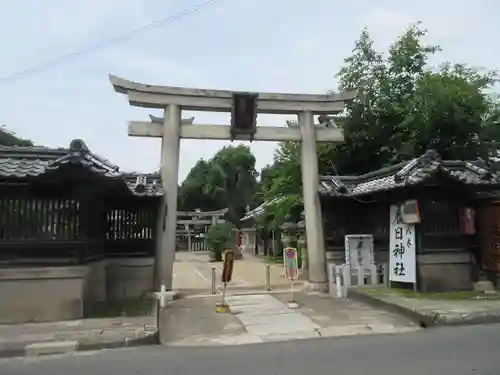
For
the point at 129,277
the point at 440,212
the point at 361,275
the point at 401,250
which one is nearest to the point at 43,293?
the point at 129,277

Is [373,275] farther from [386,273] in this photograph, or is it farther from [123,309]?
[123,309]

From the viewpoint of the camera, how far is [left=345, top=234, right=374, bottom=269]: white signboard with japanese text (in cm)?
1491

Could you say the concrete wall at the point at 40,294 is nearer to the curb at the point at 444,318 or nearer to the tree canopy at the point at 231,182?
the curb at the point at 444,318

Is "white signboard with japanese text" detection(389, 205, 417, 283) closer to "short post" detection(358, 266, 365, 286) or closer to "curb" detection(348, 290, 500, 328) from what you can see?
"short post" detection(358, 266, 365, 286)

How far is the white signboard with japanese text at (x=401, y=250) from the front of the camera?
43.7 ft

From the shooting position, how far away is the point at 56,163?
1035cm

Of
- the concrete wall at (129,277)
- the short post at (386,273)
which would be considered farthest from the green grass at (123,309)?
the short post at (386,273)

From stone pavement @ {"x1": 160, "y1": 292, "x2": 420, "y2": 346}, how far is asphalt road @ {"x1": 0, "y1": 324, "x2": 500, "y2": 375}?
0.71 m

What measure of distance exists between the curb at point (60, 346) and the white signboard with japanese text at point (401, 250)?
25.7 ft

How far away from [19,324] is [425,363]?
8.46 meters

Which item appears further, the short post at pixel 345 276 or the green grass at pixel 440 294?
the short post at pixel 345 276

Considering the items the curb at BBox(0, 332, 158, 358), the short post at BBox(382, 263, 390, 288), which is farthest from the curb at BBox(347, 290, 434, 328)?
the curb at BBox(0, 332, 158, 358)

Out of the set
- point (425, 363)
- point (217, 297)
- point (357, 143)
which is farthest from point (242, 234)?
point (425, 363)

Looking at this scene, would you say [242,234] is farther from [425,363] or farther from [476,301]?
[425,363]
